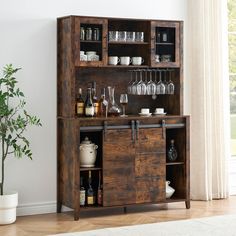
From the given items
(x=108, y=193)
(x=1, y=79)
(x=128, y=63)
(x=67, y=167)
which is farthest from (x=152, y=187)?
(x=1, y=79)

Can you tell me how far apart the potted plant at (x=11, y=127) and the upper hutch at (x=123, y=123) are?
1.30 ft

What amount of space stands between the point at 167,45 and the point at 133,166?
1350mm

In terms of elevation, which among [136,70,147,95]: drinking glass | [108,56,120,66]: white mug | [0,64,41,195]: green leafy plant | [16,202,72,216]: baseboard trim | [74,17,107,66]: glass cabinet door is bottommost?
[16,202,72,216]: baseboard trim

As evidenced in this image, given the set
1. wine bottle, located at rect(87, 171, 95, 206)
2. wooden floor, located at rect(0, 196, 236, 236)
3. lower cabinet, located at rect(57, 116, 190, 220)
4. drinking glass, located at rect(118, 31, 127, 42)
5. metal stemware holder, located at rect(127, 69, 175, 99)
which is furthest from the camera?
metal stemware holder, located at rect(127, 69, 175, 99)

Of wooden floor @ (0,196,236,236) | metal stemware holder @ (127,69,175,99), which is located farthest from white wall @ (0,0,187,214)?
metal stemware holder @ (127,69,175,99)

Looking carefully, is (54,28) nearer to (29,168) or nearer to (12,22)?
(12,22)

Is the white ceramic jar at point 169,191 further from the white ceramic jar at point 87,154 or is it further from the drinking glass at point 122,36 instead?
the drinking glass at point 122,36

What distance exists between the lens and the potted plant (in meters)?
5.93

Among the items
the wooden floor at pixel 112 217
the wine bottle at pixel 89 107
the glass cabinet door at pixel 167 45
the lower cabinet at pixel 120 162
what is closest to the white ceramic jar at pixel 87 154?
the lower cabinet at pixel 120 162

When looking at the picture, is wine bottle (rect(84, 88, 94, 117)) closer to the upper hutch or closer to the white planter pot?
the upper hutch

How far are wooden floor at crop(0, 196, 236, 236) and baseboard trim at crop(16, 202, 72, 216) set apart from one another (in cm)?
9

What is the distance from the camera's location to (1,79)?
593 centimetres

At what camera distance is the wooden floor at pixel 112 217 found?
582 cm

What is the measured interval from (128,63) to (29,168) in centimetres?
145
